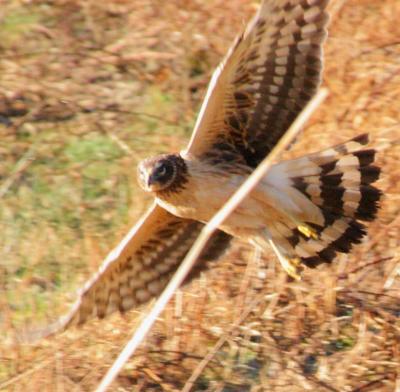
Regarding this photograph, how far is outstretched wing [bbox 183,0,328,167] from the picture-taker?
5605 millimetres

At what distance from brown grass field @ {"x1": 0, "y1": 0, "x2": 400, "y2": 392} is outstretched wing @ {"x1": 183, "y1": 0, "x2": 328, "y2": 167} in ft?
0.66

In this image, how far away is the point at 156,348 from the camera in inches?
230

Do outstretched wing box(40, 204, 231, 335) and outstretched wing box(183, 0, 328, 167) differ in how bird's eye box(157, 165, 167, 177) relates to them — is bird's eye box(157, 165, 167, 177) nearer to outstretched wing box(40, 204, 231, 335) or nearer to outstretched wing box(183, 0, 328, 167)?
outstretched wing box(183, 0, 328, 167)

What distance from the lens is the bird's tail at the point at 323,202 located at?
5633 mm

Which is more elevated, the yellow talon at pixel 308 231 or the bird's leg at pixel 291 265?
the yellow talon at pixel 308 231

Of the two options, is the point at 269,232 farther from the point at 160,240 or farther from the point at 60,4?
the point at 60,4

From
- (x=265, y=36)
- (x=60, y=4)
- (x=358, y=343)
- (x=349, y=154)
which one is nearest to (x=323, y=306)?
(x=358, y=343)

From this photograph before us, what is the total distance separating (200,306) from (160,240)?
576mm

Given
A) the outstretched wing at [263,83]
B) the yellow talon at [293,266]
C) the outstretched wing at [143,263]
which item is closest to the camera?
the outstretched wing at [263,83]

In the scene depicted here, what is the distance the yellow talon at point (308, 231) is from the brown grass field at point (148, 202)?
0.73ft

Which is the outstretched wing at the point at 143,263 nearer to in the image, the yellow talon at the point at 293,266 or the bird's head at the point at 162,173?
the bird's head at the point at 162,173

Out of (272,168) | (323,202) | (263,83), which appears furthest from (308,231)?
(263,83)

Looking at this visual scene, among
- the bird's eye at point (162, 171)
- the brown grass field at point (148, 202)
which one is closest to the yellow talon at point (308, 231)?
the brown grass field at point (148, 202)

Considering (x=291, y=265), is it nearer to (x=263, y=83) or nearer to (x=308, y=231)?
(x=308, y=231)
